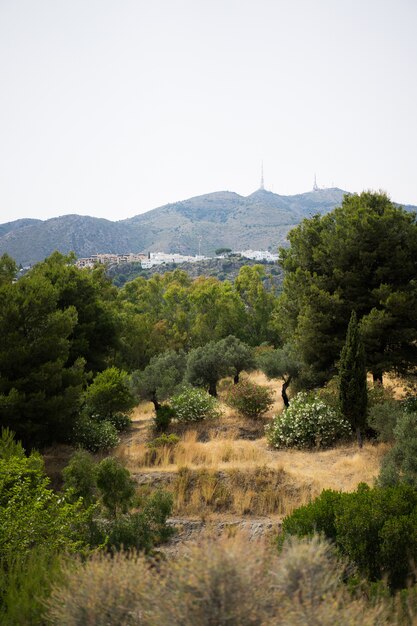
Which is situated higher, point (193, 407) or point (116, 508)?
point (193, 407)

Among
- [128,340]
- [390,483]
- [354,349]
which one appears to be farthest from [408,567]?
[128,340]

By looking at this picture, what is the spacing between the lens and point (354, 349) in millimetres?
13961

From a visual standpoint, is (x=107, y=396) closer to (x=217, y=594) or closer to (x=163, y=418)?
(x=163, y=418)

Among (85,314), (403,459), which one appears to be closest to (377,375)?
(403,459)

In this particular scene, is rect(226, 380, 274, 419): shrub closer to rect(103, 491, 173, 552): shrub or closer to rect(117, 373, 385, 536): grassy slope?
rect(117, 373, 385, 536): grassy slope

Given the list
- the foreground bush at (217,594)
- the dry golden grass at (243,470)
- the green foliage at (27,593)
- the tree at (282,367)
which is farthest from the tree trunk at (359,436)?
the foreground bush at (217,594)

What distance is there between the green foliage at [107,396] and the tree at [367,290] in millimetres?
6389

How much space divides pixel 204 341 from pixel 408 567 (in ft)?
99.4

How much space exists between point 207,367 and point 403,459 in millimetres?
11271

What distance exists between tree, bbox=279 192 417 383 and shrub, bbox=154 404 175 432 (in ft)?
16.9

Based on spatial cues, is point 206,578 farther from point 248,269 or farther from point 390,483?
point 248,269

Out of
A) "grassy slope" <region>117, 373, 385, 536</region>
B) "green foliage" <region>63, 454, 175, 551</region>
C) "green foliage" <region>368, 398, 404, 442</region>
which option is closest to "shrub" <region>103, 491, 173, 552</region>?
"green foliage" <region>63, 454, 175, 551</region>

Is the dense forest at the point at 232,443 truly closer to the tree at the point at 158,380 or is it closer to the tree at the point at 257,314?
the tree at the point at 158,380

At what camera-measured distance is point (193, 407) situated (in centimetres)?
1702
